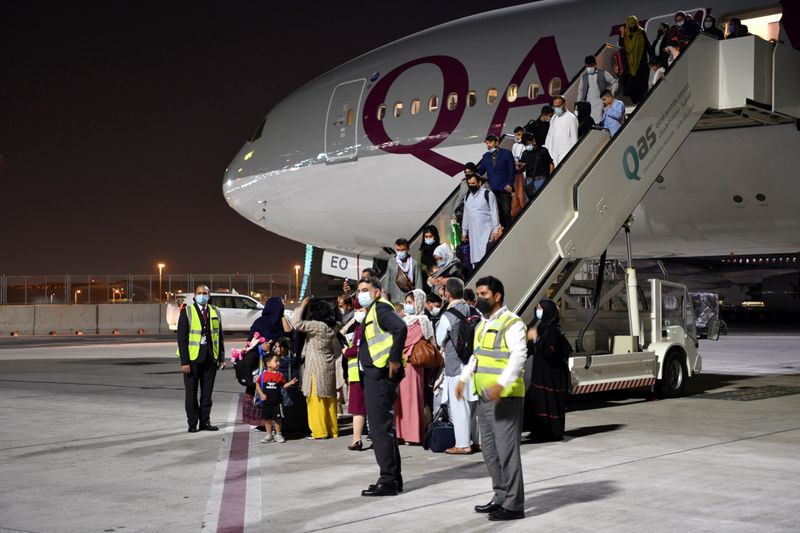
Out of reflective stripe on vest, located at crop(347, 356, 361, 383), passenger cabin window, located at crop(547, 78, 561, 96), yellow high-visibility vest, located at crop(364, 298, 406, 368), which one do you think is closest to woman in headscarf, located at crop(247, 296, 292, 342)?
reflective stripe on vest, located at crop(347, 356, 361, 383)

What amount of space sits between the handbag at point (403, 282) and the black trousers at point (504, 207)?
141cm

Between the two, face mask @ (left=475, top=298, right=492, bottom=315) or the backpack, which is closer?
face mask @ (left=475, top=298, right=492, bottom=315)

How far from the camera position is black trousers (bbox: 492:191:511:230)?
1303 cm

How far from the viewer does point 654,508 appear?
7035 millimetres

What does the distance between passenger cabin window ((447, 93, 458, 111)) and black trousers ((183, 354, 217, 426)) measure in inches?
282

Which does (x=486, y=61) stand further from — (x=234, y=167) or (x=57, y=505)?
(x=57, y=505)

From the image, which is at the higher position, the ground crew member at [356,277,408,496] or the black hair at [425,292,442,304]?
the black hair at [425,292,442,304]

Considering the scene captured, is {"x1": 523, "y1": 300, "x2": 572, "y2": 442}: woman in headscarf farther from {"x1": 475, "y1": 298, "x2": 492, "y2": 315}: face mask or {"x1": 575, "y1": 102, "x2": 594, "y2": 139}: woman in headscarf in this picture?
{"x1": 575, "y1": 102, "x2": 594, "y2": 139}: woman in headscarf

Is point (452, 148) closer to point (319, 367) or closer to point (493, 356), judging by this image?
point (319, 367)

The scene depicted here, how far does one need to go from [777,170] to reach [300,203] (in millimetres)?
8891

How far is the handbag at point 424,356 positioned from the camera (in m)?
10.1

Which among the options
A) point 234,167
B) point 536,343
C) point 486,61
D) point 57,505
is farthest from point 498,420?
point 234,167

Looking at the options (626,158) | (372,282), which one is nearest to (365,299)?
(372,282)

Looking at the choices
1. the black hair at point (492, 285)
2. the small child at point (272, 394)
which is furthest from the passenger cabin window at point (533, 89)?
the black hair at point (492, 285)
